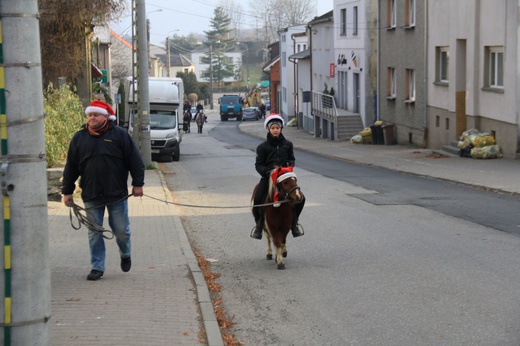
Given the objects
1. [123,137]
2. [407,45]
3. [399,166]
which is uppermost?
[407,45]

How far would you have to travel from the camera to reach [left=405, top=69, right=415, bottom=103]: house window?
123 ft

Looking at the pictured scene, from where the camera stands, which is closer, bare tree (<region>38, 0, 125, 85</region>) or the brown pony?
the brown pony

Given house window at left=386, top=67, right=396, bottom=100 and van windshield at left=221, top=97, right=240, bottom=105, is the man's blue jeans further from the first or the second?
van windshield at left=221, top=97, right=240, bottom=105

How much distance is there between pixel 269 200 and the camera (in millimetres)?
9562

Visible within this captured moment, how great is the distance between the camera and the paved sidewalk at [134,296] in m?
6.52

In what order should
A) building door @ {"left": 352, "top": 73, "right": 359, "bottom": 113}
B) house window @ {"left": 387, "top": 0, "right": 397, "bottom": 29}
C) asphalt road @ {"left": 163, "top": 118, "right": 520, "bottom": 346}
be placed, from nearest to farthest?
asphalt road @ {"left": 163, "top": 118, "right": 520, "bottom": 346}, house window @ {"left": 387, "top": 0, "right": 397, "bottom": 29}, building door @ {"left": 352, "top": 73, "right": 359, "bottom": 113}

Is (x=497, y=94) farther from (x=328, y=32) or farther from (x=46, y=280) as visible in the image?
(x=328, y=32)

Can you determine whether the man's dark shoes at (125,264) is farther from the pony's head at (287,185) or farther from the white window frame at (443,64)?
the white window frame at (443,64)

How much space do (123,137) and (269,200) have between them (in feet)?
6.66

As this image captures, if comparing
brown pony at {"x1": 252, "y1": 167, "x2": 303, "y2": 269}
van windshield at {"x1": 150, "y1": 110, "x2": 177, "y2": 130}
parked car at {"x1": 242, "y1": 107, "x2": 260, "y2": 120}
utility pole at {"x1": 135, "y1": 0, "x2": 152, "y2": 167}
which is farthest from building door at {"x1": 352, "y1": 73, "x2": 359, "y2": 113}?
parked car at {"x1": 242, "y1": 107, "x2": 260, "y2": 120}

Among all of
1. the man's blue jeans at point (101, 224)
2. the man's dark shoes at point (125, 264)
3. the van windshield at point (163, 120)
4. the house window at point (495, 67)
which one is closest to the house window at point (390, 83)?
the van windshield at point (163, 120)

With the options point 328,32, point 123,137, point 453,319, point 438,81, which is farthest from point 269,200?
point 328,32

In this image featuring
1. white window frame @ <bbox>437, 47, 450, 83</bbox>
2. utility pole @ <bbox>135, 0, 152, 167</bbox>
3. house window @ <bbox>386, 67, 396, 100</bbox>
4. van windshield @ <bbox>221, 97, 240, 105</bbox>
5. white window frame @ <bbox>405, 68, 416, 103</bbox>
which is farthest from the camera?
van windshield @ <bbox>221, 97, 240, 105</bbox>

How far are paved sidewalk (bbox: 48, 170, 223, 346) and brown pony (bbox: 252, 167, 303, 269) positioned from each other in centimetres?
100
